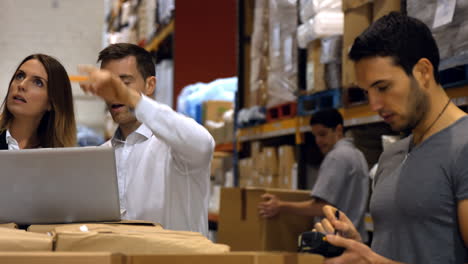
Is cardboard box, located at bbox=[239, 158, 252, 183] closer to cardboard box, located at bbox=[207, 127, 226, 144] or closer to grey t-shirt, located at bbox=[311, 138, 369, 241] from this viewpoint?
cardboard box, located at bbox=[207, 127, 226, 144]

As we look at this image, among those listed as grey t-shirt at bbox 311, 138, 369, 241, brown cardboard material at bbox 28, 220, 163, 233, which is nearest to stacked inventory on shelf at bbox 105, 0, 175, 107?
grey t-shirt at bbox 311, 138, 369, 241

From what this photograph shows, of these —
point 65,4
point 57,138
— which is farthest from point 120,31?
point 57,138

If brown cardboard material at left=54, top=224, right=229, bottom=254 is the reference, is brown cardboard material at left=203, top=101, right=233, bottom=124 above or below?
above

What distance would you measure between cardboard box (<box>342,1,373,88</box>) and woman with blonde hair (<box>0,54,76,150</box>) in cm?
169

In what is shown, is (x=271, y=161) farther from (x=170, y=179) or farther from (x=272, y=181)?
(x=170, y=179)

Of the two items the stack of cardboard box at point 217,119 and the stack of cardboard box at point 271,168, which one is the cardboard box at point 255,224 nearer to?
the stack of cardboard box at point 271,168

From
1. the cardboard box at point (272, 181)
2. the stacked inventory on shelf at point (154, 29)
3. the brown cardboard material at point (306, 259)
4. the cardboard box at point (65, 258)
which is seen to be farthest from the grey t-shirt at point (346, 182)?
the stacked inventory on shelf at point (154, 29)

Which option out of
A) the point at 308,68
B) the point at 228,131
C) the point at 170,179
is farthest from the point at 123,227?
the point at 228,131

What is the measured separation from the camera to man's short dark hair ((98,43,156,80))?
2693mm

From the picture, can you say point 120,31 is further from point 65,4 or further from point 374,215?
point 374,215

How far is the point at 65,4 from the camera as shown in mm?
11750

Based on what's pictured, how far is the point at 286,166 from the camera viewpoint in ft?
16.9

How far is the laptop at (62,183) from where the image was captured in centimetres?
184

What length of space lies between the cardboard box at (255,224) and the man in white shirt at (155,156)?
1.91 meters
